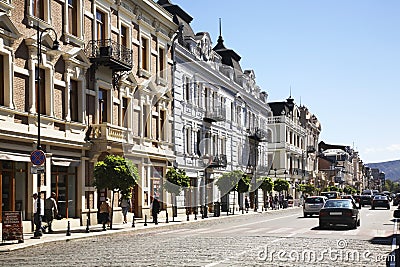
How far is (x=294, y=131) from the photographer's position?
8738cm

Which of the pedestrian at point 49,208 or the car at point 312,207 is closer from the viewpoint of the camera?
the pedestrian at point 49,208

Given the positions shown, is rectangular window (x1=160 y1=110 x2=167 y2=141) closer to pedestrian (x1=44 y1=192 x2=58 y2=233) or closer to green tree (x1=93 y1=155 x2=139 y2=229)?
green tree (x1=93 y1=155 x2=139 y2=229)

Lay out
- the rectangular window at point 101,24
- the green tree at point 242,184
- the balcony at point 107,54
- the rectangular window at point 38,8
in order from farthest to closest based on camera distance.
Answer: the green tree at point 242,184 < the rectangular window at point 101,24 < the balcony at point 107,54 < the rectangular window at point 38,8

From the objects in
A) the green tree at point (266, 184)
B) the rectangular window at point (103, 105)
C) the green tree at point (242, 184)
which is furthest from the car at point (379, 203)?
the rectangular window at point (103, 105)

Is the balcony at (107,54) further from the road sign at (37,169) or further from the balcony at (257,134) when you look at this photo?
the balcony at (257,134)

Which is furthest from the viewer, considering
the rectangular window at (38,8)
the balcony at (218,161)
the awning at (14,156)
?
the balcony at (218,161)

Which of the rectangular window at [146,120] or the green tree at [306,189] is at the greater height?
the rectangular window at [146,120]

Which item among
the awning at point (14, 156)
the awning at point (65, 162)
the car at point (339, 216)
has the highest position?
the awning at point (14, 156)

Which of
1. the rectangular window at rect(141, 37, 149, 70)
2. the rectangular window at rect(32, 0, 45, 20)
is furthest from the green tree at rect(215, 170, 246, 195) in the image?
the rectangular window at rect(32, 0, 45, 20)

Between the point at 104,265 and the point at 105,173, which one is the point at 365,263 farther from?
the point at 105,173

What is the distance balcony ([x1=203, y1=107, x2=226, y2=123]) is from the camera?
49188 millimetres

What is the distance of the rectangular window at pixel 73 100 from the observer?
2948 centimetres

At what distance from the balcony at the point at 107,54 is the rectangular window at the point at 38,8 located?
416cm

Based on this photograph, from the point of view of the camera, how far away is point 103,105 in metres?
33.0
